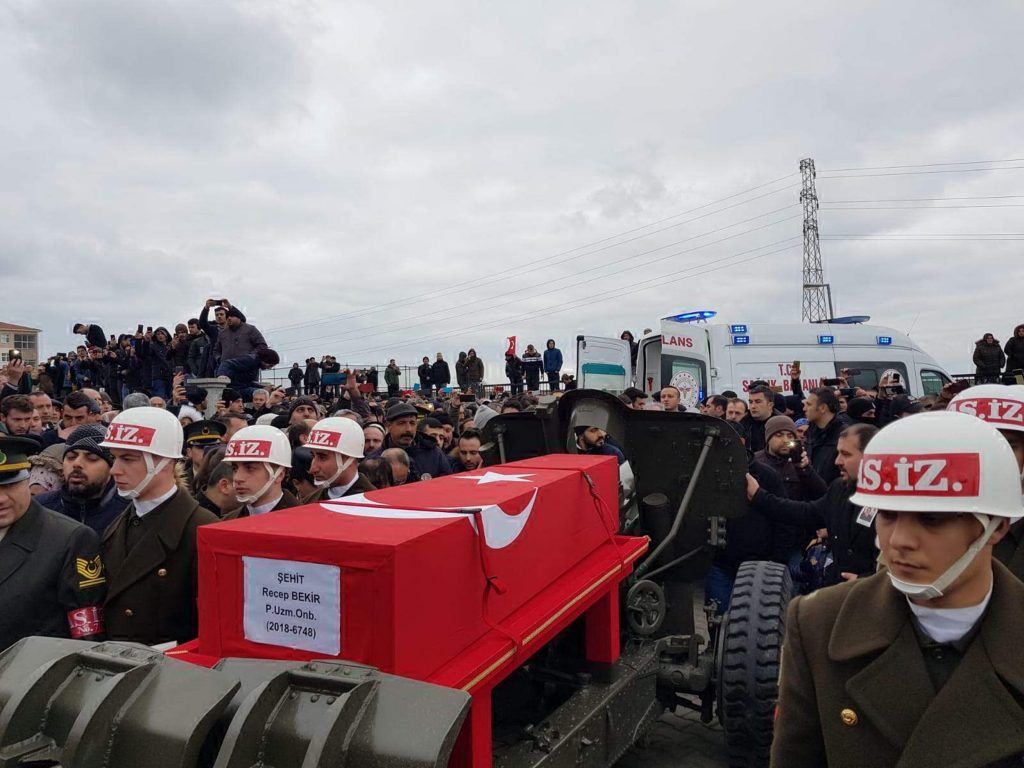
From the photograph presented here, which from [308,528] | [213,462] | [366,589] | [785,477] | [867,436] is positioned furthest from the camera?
[785,477]

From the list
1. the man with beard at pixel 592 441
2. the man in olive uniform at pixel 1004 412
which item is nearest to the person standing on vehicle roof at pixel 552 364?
the man with beard at pixel 592 441

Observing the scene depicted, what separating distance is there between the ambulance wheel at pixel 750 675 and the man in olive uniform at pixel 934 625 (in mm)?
2257

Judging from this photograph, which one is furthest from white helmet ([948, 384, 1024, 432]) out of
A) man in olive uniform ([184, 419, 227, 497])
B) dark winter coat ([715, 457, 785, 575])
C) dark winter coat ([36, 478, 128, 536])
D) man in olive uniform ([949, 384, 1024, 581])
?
man in olive uniform ([184, 419, 227, 497])

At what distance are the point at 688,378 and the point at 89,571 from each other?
452 inches

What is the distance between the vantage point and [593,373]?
14.7 metres

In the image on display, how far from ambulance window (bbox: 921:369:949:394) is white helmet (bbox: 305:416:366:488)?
12.8 meters

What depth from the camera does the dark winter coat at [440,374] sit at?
22.1 m

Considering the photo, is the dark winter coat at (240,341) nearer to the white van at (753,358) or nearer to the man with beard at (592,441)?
the white van at (753,358)

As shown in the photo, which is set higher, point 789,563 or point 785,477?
point 785,477

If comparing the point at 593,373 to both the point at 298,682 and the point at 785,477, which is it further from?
the point at 298,682

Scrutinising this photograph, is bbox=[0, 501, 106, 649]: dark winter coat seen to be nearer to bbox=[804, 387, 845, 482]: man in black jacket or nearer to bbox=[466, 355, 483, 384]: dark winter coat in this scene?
bbox=[804, 387, 845, 482]: man in black jacket

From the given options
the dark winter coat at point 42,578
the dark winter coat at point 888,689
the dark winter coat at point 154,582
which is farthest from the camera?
the dark winter coat at point 154,582

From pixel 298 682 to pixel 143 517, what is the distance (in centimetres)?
199

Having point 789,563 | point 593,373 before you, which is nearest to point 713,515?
point 789,563
